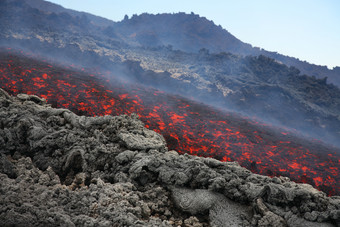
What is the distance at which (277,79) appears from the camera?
32.5 m

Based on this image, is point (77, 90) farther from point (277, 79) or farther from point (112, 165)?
point (277, 79)

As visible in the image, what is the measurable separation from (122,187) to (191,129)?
9.37 m

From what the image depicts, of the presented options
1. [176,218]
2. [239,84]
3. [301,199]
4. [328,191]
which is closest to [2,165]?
[176,218]

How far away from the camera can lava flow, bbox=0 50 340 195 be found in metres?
9.79

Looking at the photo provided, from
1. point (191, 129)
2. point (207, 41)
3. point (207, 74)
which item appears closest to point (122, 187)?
point (191, 129)

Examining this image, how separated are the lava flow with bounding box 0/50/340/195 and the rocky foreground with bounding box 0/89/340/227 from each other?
16.7 feet

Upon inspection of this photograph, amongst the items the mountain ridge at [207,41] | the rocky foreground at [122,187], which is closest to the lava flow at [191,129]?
the rocky foreground at [122,187]

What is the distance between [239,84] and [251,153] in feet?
67.6

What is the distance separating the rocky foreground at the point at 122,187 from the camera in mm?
2682

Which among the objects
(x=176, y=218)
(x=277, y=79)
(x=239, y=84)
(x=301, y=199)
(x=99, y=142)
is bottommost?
(x=176, y=218)

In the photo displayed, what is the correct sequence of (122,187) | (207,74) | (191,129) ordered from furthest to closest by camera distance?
(207,74) → (191,129) → (122,187)

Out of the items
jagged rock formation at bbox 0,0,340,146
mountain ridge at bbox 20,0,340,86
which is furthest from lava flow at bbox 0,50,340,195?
mountain ridge at bbox 20,0,340,86

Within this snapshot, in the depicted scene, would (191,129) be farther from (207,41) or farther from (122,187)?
(207,41)

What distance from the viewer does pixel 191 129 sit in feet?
40.6
